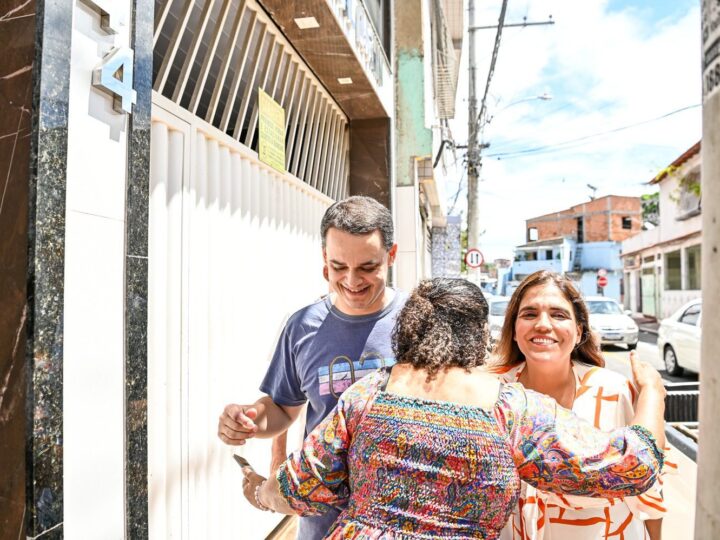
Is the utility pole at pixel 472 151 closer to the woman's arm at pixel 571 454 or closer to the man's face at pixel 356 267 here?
the man's face at pixel 356 267

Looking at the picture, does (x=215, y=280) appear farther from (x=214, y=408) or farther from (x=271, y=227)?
(x=271, y=227)

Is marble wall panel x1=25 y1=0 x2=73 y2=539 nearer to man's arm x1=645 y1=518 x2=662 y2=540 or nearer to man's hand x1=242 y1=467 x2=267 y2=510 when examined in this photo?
man's hand x1=242 y1=467 x2=267 y2=510

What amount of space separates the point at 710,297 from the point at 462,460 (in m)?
0.65

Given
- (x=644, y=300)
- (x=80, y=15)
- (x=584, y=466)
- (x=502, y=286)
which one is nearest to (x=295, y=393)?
(x=584, y=466)

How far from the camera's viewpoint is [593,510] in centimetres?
185

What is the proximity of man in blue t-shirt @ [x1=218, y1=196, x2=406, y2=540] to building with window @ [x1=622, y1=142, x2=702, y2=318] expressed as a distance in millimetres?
18742

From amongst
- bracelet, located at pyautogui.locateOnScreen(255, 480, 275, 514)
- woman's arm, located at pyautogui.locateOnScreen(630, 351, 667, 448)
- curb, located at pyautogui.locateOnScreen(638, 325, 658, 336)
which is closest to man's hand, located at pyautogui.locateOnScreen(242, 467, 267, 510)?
bracelet, located at pyautogui.locateOnScreen(255, 480, 275, 514)

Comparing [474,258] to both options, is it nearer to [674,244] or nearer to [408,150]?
[408,150]

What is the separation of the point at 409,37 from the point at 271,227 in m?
5.29

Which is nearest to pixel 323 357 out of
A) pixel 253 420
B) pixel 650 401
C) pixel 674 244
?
pixel 253 420

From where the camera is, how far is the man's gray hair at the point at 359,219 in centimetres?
193

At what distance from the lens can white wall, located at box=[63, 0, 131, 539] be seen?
147 centimetres

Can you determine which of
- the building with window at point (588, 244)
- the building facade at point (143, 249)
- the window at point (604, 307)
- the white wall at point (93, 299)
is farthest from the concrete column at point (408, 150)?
the building with window at point (588, 244)

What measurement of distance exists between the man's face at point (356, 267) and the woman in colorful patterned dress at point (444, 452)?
537 millimetres
